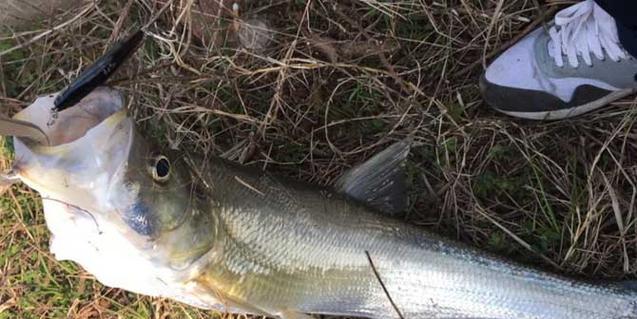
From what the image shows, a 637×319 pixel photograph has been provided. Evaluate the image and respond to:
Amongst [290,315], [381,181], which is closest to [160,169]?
[290,315]

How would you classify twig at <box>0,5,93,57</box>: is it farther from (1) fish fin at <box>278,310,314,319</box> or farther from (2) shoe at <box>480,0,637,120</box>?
(2) shoe at <box>480,0,637,120</box>

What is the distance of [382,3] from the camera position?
9.29 ft

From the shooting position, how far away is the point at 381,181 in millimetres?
2559

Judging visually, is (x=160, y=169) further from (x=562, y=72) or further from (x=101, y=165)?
(x=562, y=72)

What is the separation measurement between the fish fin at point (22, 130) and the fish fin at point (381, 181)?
3.29 ft

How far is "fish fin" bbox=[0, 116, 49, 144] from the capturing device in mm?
1766

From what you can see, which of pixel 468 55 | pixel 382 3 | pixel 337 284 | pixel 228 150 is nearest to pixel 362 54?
pixel 382 3

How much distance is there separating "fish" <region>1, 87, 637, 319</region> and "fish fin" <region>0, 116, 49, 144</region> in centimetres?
3

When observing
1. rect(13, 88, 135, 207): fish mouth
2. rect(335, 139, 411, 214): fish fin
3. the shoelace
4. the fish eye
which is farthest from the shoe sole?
rect(13, 88, 135, 207): fish mouth

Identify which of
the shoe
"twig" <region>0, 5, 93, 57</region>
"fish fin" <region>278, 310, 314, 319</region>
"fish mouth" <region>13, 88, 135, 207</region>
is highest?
the shoe

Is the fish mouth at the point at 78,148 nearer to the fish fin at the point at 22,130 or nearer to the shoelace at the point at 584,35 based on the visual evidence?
the fish fin at the point at 22,130

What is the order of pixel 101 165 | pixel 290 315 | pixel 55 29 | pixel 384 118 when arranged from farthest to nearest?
1. pixel 55 29
2. pixel 384 118
3. pixel 290 315
4. pixel 101 165

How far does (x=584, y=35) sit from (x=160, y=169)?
155 centimetres

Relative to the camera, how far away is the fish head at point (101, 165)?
1.88 metres
